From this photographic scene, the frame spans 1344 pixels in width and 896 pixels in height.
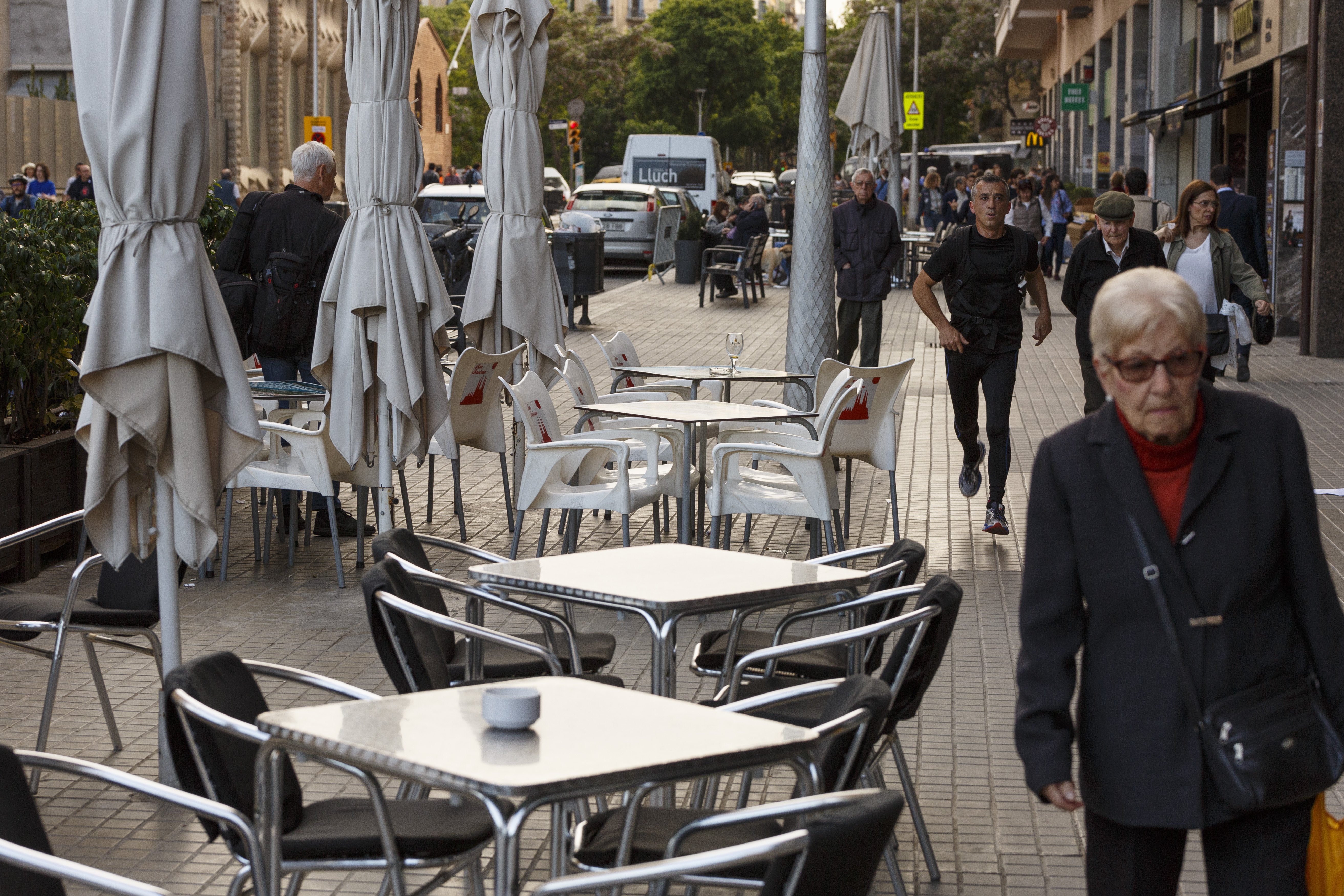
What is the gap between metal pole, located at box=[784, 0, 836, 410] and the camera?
11.5 meters

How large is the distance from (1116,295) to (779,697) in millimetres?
1301

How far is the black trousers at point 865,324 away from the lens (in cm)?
1309

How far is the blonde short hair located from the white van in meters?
36.7

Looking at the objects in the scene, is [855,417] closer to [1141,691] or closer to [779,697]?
[779,697]

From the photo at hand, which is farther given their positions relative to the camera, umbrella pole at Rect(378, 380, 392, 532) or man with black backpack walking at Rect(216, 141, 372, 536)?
man with black backpack walking at Rect(216, 141, 372, 536)

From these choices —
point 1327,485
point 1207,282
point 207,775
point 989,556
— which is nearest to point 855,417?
point 989,556

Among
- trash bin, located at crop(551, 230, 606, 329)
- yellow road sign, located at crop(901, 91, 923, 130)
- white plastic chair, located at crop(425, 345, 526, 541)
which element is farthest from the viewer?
yellow road sign, located at crop(901, 91, 923, 130)

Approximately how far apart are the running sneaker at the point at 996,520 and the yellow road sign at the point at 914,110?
2603cm

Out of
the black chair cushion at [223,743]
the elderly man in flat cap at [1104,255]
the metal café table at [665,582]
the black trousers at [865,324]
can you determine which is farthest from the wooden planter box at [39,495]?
the black trousers at [865,324]

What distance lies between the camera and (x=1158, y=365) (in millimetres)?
2885

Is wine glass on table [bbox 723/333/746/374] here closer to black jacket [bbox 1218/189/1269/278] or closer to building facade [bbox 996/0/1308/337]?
black jacket [bbox 1218/189/1269/278]

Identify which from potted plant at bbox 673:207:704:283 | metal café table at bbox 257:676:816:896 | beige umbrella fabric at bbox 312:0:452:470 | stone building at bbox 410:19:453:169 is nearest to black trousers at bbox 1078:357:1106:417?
beige umbrella fabric at bbox 312:0:452:470

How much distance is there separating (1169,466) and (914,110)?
33.8 meters

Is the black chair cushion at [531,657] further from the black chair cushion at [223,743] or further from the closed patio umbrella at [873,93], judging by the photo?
the closed patio umbrella at [873,93]
